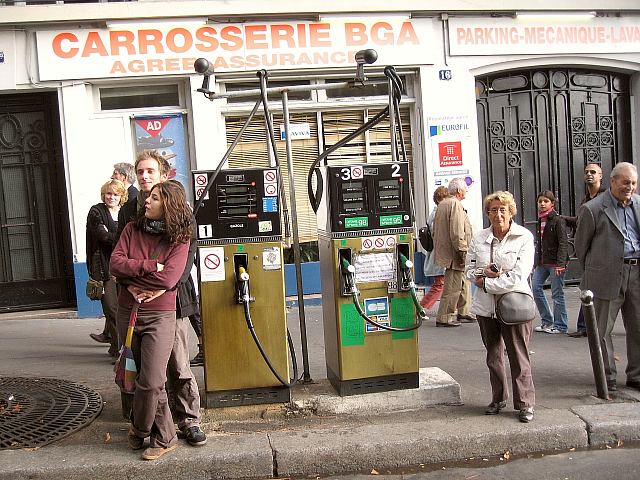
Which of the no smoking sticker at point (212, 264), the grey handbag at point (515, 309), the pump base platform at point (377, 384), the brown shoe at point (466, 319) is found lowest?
the brown shoe at point (466, 319)

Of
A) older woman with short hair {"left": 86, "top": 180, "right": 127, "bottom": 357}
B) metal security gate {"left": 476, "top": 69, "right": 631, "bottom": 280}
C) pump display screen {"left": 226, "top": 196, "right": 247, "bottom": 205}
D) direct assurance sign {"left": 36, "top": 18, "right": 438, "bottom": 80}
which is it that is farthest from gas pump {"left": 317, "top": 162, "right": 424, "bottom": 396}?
metal security gate {"left": 476, "top": 69, "right": 631, "bottom": 280}

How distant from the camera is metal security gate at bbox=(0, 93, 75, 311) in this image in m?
9.98

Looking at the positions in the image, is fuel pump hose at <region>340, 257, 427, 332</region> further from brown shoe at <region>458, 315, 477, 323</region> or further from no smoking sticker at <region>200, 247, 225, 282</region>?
brown shoe at <region>458, 315, 477, 323</region>

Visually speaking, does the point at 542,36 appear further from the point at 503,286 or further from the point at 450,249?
the point at 503,286

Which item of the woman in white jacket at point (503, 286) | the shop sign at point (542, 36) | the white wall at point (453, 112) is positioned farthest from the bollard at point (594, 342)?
the shop sign at point (542, 36)

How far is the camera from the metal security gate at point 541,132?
36.6 ft

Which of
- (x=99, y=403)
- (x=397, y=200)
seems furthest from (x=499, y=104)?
(x=99, y=403)

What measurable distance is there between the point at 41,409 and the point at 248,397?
1.63m

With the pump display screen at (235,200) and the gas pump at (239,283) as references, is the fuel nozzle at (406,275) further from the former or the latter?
the pump display screen at (235,200)

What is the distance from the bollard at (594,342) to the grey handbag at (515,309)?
2.05 ft

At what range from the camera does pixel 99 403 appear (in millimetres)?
5781

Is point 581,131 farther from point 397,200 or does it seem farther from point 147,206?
point 147,206

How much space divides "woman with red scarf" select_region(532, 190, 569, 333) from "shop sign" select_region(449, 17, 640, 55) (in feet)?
11.2

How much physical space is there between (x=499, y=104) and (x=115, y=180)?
6.49 m
